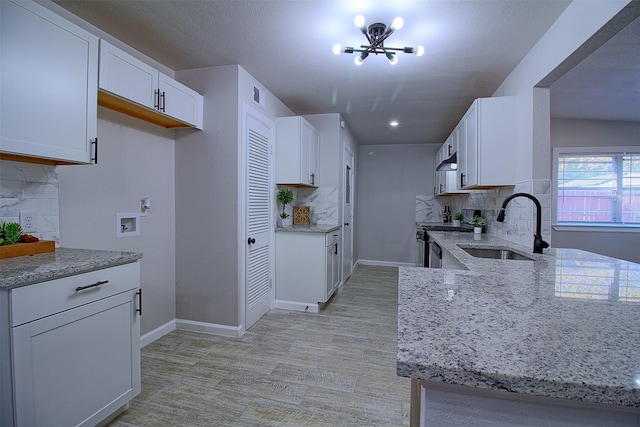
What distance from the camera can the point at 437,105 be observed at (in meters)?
3.61

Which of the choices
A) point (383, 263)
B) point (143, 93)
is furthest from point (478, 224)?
point (143, 93)

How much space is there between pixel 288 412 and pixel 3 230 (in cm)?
186

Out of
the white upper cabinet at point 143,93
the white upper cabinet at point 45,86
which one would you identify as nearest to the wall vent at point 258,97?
the white upper cabinet at point 143,93

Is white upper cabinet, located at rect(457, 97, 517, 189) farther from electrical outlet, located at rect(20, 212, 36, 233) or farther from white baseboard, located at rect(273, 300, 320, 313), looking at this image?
electrical outlet, located at rect(20, 212, 36, 233)

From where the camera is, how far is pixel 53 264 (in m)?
1.33

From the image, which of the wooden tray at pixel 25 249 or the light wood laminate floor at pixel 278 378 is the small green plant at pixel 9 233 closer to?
the wooden tray at pixel 25 249

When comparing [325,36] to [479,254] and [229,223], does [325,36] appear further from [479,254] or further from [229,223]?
[479,254]

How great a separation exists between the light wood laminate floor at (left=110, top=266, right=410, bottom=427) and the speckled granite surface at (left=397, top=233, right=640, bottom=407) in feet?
3.96

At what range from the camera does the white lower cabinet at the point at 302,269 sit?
3324 mm

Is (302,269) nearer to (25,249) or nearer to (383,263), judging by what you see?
(25,249)

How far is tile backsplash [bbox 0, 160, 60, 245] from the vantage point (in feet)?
5.22

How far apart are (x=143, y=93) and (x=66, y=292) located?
147 cm

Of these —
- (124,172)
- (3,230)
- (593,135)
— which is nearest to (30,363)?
(3,230)

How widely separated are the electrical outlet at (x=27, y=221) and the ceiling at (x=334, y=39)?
1371 millimetres
